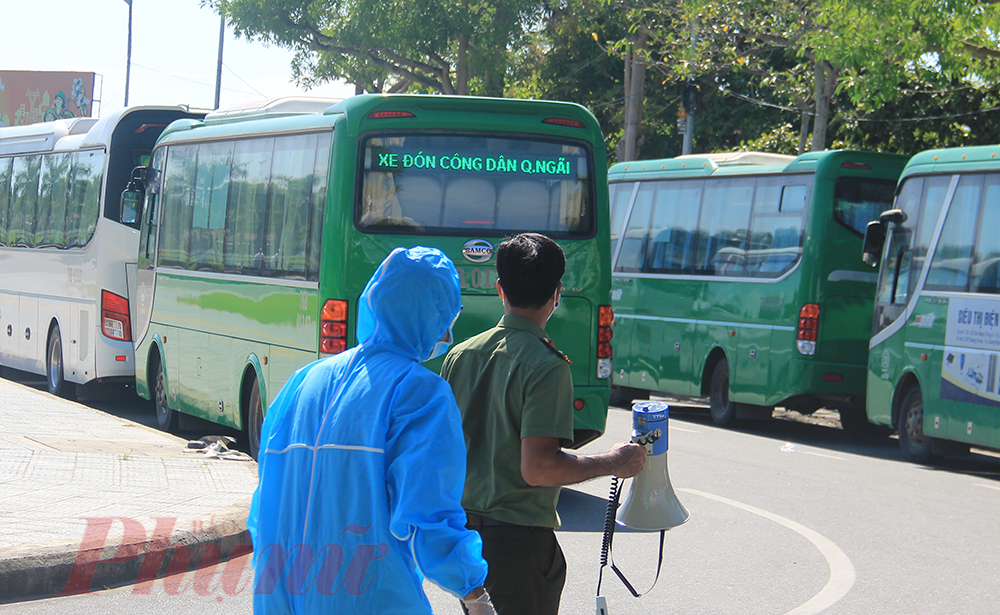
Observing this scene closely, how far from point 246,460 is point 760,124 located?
19820 mm

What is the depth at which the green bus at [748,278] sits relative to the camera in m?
14.9

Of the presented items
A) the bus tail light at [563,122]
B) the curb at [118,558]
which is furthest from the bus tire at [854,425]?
the curb at [118,558]

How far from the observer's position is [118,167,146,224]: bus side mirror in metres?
14.7

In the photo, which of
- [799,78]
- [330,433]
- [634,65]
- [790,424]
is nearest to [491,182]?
[330,433]

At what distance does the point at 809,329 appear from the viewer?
1484cm

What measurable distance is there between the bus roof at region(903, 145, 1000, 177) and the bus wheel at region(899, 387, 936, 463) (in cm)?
243

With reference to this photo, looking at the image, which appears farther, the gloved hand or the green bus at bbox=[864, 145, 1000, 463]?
the green bus at bbox=[864, 145, 1000, 463]

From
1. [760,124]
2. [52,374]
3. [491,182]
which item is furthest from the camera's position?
[760,124]

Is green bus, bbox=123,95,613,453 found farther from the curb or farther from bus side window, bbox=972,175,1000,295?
bus side window, bbox=972,175,1000,295

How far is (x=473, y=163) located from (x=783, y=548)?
12.5ft

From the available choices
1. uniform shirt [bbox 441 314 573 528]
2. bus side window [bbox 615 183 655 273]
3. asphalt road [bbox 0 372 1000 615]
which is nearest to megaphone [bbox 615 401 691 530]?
uniform shirt [bbox 441 314 573 528]

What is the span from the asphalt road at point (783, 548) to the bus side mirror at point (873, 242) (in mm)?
2365

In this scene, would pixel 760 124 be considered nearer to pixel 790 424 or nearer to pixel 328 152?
pixel 790 424

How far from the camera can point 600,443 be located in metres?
13.2
